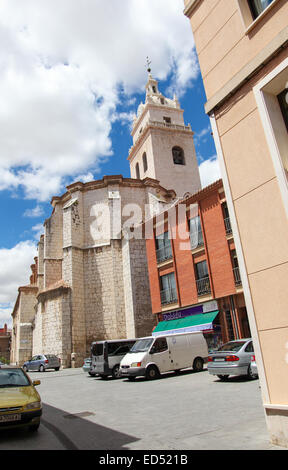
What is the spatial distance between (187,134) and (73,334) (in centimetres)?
2826

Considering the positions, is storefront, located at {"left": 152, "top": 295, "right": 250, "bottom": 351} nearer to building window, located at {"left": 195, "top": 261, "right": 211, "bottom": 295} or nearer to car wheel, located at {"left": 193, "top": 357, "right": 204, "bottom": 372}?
building window, located at {"left": 195, "top": 261, "right": 211, "bottom": 295}

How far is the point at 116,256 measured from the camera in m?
28.5

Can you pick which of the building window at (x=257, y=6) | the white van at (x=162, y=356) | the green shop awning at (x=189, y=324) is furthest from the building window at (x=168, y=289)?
the building window at (x=257, y=6)

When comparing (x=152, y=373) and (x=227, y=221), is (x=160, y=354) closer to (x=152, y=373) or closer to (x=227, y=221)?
(x=152, y=373)

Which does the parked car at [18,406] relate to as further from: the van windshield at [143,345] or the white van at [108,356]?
the white van at [108,356]

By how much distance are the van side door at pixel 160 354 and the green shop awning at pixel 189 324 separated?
4978mm

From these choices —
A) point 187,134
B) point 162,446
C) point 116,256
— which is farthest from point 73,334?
point 187,134

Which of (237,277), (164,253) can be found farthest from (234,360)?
(164,253)

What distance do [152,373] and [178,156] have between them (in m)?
31.5

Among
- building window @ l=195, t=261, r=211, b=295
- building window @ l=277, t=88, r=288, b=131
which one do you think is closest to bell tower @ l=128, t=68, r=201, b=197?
building window @ l=195, t=261, r=211, b=295

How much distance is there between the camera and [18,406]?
588cm

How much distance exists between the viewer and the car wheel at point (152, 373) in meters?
12.9
